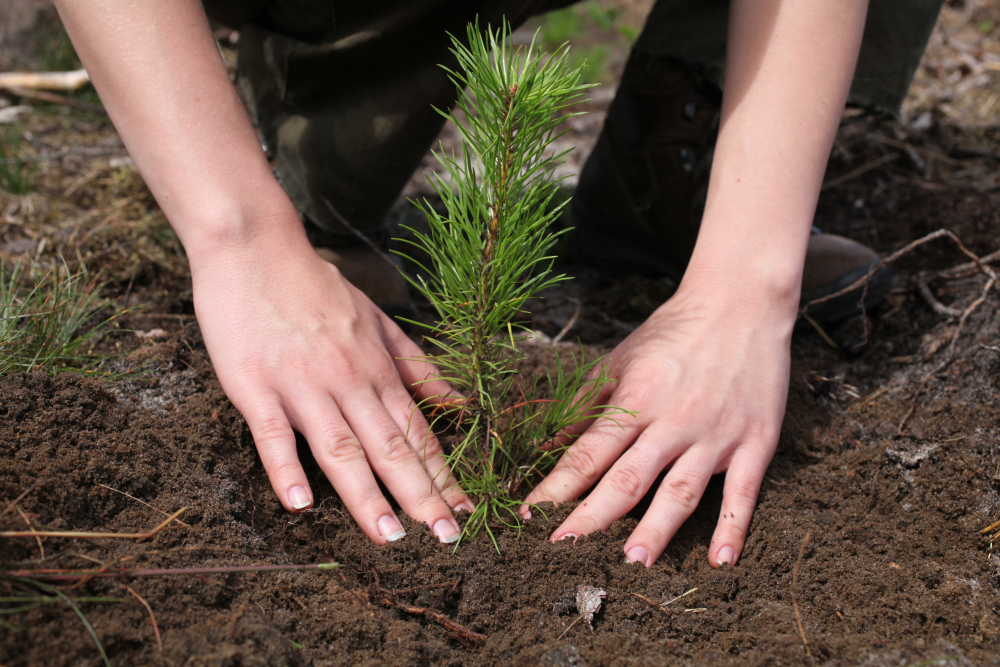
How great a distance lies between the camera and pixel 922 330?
214cm

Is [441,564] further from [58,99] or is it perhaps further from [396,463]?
[58,99]

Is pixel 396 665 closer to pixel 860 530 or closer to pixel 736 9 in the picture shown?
pixel 860 530

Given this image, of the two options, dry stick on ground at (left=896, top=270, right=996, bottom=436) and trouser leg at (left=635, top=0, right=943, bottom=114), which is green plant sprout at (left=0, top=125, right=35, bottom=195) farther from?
dry stick on ground at (left=896, top=270, right=996, bottom=436)

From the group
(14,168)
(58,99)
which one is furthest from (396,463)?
(58,99)

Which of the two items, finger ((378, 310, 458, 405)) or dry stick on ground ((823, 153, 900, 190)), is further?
dry stick on ground ((823, 153, 900, 190))

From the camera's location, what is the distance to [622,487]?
4.48ft

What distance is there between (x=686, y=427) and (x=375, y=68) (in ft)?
5.42

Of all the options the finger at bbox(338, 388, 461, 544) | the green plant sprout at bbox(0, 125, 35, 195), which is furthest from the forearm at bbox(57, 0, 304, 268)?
the green plant sprout at bbox(0, 125, 35, 195)

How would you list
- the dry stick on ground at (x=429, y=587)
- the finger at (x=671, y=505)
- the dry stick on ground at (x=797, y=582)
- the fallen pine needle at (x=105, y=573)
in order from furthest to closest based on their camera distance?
the finger at (x=671, y=505) → the dry stick on ground at (x=429, y=587) → the dry stick on ground at (x=797, y=582) → the fallen pine needle at (x=105, y=573)

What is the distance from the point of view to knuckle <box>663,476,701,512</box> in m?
1.38

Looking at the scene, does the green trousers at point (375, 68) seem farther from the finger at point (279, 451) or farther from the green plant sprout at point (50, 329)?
the finger at point (279, 451)

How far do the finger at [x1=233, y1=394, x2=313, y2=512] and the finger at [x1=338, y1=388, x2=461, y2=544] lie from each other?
14 centimetres

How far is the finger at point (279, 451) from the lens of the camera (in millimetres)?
1282

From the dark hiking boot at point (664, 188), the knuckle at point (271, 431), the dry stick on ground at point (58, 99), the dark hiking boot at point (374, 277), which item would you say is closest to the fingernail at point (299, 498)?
the knuckle at point (271, 431)
